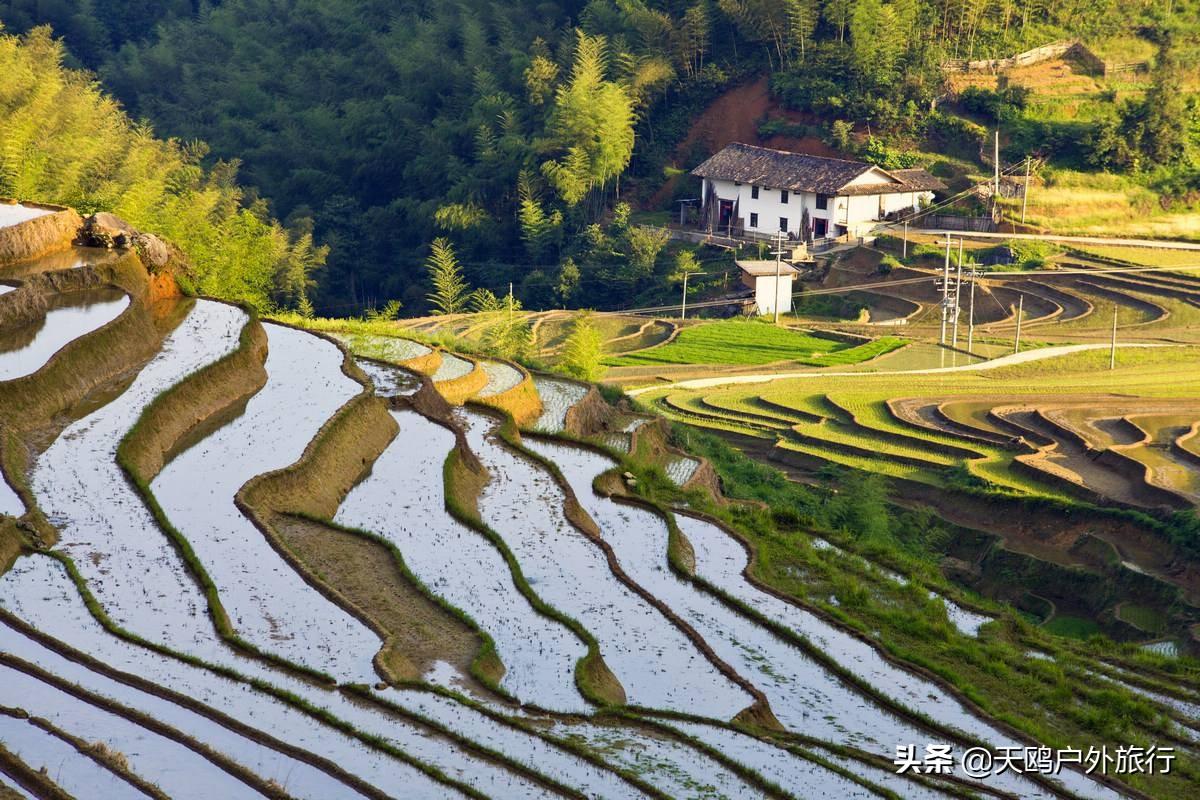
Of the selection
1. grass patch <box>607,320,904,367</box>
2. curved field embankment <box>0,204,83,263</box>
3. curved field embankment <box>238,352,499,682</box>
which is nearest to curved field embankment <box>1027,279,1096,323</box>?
grass patch <box>607,320,904,367</box>

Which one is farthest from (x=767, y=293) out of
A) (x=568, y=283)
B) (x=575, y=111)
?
(x=575, y=111)

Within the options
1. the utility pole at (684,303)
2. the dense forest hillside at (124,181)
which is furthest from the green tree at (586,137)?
the dense forest hillside at (124,181)

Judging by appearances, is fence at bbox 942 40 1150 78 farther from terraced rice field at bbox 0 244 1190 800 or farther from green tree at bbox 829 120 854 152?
terraced rice field at bbox 0 244 1190 800

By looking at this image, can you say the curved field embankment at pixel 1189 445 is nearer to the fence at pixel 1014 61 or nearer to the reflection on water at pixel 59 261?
the reflection on water at pixel 59 261

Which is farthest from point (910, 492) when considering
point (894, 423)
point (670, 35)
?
point (670, 35)

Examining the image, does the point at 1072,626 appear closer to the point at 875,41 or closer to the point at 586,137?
the point at 586,137
